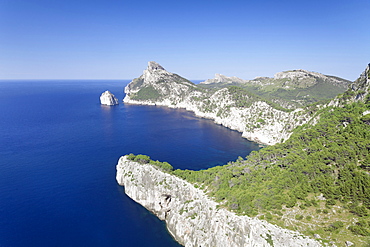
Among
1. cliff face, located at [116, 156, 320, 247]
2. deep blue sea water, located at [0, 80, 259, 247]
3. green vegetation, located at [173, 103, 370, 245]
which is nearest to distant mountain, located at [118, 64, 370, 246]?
green vegetation, located at [173, 103, 370, 245]

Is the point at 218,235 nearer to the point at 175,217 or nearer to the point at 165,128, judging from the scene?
the point at 175,217

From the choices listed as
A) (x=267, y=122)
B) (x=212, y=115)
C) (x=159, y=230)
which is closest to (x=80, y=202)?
(x=159, y=230)

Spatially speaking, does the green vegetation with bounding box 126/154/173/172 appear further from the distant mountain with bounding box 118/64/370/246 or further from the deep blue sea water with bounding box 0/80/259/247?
the deep blue sea water with bounding box 0/80/259/247

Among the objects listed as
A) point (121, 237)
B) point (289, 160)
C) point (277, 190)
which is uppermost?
point (289, 160)

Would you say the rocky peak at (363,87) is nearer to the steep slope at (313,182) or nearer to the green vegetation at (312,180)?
the steep slope at (313,182)

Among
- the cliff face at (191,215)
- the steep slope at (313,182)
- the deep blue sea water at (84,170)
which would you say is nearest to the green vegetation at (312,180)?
the steep slope at (313,182)
